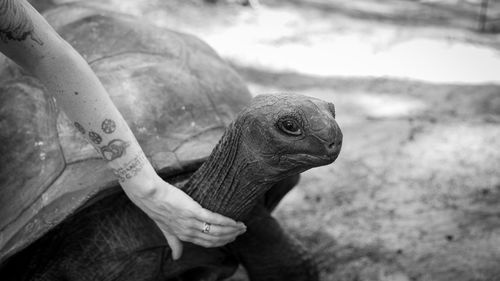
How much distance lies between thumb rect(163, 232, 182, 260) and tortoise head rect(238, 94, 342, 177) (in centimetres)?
44

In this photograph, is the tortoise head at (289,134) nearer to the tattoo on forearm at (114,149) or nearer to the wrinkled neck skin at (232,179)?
the wrinkled neck skin at (232,179)

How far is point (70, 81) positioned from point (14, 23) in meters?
0.23

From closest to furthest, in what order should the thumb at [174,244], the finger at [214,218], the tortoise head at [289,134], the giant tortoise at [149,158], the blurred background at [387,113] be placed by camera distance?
the tortoise head at [289,134] → the giant tortoise at [149,158] → the finger at [214,218] → the thumb at [174,244] → the blurred background at [387,113]

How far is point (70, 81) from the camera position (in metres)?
1.75

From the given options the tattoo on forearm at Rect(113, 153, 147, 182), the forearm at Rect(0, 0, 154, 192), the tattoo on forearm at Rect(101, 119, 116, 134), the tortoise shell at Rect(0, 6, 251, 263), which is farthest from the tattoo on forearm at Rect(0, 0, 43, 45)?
the tortoise shell at Rect(0, 6, 251, 263)

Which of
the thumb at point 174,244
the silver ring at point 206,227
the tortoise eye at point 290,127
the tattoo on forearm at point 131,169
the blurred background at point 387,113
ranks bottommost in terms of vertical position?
the blurred background at point 387,113

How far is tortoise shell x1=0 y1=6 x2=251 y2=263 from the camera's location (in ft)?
6.86

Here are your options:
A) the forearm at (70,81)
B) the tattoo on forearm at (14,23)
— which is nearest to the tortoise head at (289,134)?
the forearm at (70,81)

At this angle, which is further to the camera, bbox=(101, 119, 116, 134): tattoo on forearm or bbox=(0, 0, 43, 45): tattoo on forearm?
bbox=(101, 119, 116, 134): tattoo on forearm

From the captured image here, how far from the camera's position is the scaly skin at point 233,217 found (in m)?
1.74

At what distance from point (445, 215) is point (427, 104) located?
1.80 metres

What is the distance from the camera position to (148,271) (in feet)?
7.34

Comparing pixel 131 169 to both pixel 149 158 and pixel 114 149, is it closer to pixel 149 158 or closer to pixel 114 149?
pixel 114 149

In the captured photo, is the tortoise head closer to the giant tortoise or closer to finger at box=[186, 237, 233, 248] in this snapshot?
the giant tortoise
